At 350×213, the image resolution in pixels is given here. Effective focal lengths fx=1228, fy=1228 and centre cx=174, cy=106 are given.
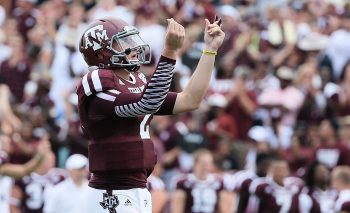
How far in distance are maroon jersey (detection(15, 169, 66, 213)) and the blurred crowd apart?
14mm

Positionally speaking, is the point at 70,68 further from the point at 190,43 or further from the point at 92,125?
the point at 92,125

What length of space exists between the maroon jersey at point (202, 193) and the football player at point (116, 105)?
20.5 feet

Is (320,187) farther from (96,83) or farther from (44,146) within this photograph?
(96,83)

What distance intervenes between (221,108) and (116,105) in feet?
29.6

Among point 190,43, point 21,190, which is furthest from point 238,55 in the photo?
point 21,190

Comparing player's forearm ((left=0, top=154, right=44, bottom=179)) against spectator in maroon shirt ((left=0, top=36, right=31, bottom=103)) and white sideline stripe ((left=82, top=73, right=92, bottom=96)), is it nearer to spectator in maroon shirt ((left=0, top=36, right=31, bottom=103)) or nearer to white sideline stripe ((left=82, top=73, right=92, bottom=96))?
spectator in maroon shirt ((left=0, top=36, right=31, bottom=103))

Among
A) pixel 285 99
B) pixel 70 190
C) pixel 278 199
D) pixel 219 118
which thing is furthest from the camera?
pixel 285 99

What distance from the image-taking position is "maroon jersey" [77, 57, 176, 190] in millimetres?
6672

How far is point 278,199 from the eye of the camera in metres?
12.6

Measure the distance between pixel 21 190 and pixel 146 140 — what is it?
641cm

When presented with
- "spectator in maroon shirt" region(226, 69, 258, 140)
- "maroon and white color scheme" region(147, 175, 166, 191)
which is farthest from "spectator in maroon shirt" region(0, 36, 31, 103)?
"maroon and white color scheme" region(147, 175, 166, 191)

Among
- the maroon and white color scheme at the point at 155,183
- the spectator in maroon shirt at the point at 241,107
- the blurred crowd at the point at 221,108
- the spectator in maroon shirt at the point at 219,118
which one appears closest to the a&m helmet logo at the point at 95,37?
the blurred crowd at the point at 221,108

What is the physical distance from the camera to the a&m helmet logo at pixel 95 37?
22.5 feet

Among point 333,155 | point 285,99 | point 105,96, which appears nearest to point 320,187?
point 333,155
